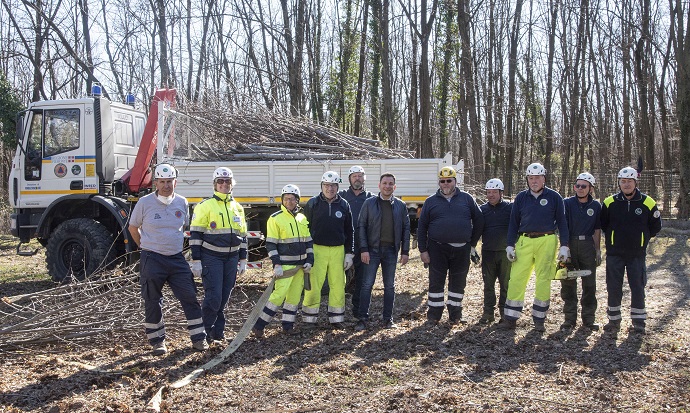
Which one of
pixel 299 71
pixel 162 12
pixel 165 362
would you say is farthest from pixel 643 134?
pixel 165 362

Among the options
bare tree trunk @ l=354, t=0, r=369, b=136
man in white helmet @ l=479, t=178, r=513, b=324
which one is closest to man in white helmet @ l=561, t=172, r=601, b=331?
man in white helmet @ l=479, t=178, r=513, b=324

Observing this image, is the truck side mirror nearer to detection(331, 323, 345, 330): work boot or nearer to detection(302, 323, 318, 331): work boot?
detection(302, 323, 318, 331): work boot

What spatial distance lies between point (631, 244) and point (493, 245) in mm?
1474

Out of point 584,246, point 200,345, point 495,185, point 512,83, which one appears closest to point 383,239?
point 495,185

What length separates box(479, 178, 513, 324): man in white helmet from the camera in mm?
7449

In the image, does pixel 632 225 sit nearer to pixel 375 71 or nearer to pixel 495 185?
pixel 495 185

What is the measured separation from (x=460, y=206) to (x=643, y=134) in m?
22.9

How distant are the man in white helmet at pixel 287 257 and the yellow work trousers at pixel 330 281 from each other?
6.6 inches

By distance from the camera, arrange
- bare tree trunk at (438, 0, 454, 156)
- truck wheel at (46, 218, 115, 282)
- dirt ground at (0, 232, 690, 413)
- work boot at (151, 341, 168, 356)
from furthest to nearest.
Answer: bare tree trunk at (438, 0, 454, 156) → truck wheel at (46, 218, 115, 282) → work boot at (151, 341, 168, 356) → dirt ground at (0, 232, 690, 413)

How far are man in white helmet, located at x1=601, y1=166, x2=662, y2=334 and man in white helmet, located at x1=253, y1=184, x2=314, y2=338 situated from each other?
3.30 meters

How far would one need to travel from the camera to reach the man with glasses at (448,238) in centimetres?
718

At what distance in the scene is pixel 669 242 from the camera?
51.9 feet

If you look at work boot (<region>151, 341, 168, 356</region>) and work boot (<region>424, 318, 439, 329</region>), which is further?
work boot (<region>424, 318, 439, 329</region>)

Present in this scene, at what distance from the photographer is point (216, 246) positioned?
6371mm
